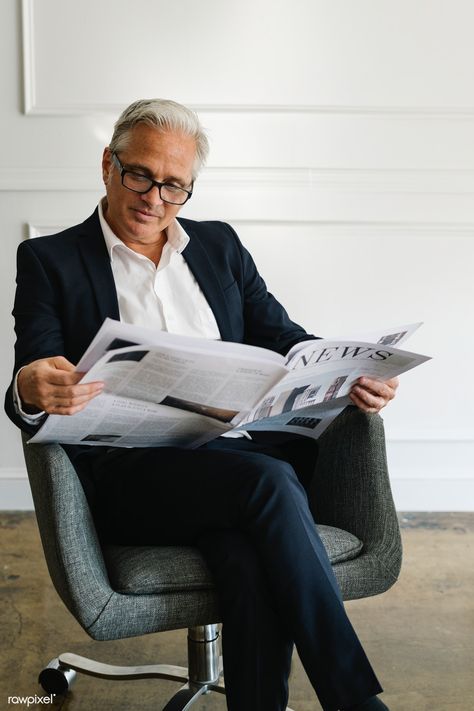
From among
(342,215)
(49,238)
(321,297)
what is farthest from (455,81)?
(49,238)

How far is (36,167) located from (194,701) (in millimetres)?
1724

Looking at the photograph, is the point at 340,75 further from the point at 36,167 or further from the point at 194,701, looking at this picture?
the point at 194,701

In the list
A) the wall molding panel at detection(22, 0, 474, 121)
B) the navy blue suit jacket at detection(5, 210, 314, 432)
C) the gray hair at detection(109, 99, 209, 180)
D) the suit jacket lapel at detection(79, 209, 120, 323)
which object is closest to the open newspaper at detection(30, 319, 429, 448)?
the navy blue suit jacket at detection(5, 210, 314, 432)

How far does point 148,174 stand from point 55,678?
1010 mm

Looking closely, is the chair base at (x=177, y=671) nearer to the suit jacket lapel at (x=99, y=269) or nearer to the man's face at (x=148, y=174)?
the suit jacket lapel at (x=99, y=269)

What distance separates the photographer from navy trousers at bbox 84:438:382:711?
1278 millimetres

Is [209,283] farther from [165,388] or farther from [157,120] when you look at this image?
[165,388]

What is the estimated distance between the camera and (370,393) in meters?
1.58

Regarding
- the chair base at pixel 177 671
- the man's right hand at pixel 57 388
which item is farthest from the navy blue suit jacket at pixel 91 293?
the chair base at pixel 177 671

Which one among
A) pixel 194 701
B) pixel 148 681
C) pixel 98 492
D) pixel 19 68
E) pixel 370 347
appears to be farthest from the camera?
pixel 19 68

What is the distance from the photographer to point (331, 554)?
145cm

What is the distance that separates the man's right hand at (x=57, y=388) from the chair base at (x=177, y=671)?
536 mm

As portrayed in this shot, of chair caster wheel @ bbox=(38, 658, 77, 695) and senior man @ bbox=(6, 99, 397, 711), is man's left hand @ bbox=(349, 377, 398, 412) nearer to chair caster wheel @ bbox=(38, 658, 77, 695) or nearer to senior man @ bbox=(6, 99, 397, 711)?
senior man @ bbox=(6, 99, 397, 711)

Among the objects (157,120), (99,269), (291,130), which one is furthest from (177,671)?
(291,130)
